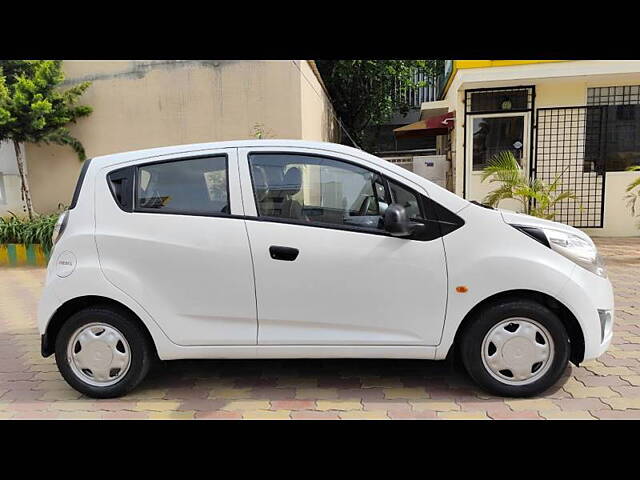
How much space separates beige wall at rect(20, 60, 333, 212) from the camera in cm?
848

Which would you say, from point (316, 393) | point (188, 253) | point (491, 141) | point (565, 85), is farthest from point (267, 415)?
point (565, 85)

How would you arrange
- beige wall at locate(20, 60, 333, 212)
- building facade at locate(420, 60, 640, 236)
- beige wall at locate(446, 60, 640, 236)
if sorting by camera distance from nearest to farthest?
1. beige wall at locate(20, 60, 333, 212)
2. beige wall at locate(446, 60, 640, 236)
3. building facade at locate(420, 60, 640, 236)

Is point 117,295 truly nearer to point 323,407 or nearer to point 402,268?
point 323,407

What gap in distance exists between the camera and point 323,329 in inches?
128

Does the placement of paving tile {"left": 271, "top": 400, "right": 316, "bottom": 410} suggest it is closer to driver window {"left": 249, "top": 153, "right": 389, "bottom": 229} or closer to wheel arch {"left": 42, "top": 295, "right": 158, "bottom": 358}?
wheel arch {"left": 42, "top": 295, "right": 158, "bottom": 358}

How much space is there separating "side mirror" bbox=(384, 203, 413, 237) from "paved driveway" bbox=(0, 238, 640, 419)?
45.2 inches

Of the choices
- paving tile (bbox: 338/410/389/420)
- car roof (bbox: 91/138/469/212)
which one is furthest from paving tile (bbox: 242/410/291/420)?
car roof (bbox: 91/138/469/212)

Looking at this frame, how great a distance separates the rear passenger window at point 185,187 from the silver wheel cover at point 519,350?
1.96m

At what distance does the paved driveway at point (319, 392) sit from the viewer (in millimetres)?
3168

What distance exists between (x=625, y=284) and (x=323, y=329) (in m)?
4.81

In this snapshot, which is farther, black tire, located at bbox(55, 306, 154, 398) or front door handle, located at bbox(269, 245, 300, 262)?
black tire, located at bbox(55, 306, 154, 398)

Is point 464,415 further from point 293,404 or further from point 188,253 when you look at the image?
point 188,253

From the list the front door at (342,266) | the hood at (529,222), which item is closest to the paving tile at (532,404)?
the front door at (342,266)

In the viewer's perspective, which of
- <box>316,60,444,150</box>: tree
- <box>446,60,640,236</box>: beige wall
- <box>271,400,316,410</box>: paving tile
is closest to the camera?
<box>271,400,316,410</box>: paving tile
